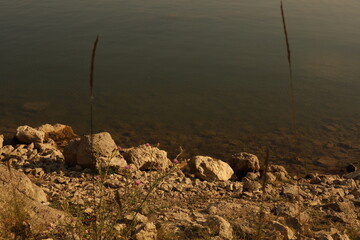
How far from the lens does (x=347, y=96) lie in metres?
9.98

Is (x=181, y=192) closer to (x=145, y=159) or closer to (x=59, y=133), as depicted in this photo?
(x=145, y=159)

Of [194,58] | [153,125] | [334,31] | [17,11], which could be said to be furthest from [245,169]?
[17,11]

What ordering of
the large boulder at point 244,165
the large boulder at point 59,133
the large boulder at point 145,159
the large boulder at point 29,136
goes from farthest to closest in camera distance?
the large boulder at point 59,133, the large boulder at point 29,136, the large boulder at point 244,165, the large boulder at point 145,159

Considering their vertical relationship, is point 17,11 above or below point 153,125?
above

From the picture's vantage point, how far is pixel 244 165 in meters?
6.62

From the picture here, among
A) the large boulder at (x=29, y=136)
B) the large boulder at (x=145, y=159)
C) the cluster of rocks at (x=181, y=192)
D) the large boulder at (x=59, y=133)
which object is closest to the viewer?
the cluster of rocks at (x=181, y=192)

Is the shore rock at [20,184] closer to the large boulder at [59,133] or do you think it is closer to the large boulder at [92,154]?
the large boulder at [92,154]

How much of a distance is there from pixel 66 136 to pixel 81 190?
315 centimetres

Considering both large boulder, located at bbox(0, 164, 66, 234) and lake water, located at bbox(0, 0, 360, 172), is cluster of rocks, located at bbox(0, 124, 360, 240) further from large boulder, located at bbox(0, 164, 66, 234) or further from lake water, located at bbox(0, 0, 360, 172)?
lake water, located at bbox(0, 0, 360, 172)

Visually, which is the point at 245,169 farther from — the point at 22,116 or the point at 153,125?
the point at 22,116

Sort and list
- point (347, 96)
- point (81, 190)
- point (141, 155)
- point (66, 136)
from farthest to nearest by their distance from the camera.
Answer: point (347, 96)
point (66, 136)
point (141, 155)
point (81, 190)

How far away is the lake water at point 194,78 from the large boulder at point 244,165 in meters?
0.84

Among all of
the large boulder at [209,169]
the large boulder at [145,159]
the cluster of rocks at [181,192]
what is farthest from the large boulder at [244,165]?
the large boulder at [145,159]

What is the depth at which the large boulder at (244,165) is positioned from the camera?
6570 millimetres
